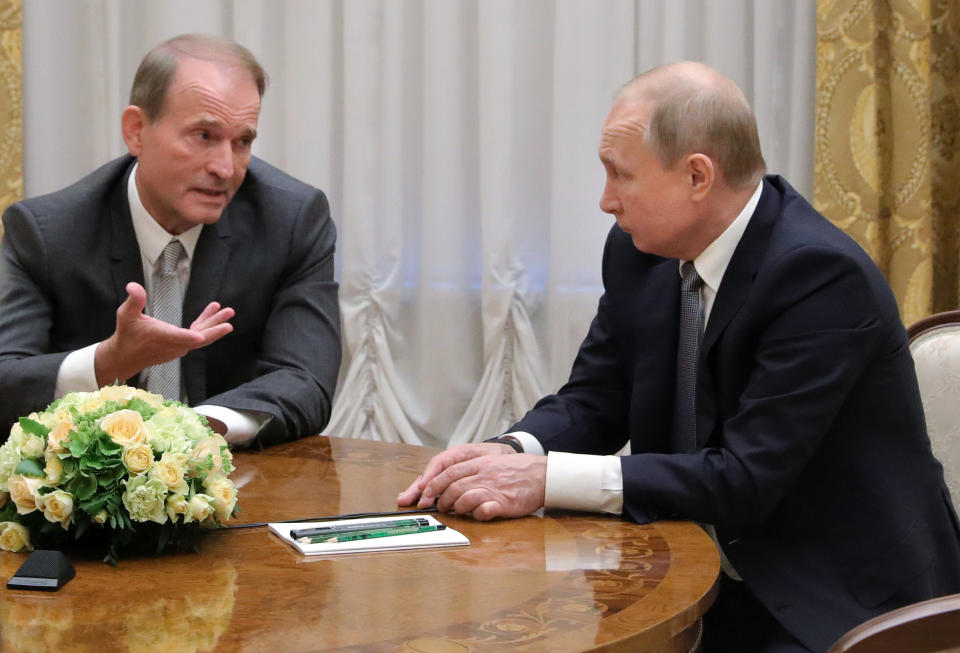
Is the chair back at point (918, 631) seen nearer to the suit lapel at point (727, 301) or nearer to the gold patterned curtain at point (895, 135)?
the suit lapel at point (727, 301)

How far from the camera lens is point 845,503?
1.99 metres

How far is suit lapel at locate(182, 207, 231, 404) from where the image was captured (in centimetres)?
272

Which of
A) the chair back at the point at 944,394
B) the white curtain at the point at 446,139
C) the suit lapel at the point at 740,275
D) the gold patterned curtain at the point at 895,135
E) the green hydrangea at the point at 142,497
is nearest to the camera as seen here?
the green hydrangea at the point at 142,497

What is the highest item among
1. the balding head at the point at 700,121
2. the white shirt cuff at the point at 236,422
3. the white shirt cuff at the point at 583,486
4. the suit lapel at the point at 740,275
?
the balding head at the point at 700,121

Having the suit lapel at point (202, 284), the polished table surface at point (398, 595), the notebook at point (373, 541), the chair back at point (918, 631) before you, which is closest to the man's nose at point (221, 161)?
the suit lapel at point (202, 284)

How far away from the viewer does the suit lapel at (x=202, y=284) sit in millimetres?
2725

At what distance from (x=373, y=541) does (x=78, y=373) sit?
103 centimetres

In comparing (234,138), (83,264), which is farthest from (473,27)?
(83,264)

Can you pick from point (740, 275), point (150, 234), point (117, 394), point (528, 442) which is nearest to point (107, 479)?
point (117, 394)

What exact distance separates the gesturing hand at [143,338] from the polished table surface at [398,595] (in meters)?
0.52

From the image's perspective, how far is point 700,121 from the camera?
2.13m

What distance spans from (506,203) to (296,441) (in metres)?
1.79

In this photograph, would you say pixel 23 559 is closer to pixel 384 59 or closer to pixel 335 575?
pixel 335 575

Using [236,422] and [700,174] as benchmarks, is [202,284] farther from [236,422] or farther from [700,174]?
[700,174]
